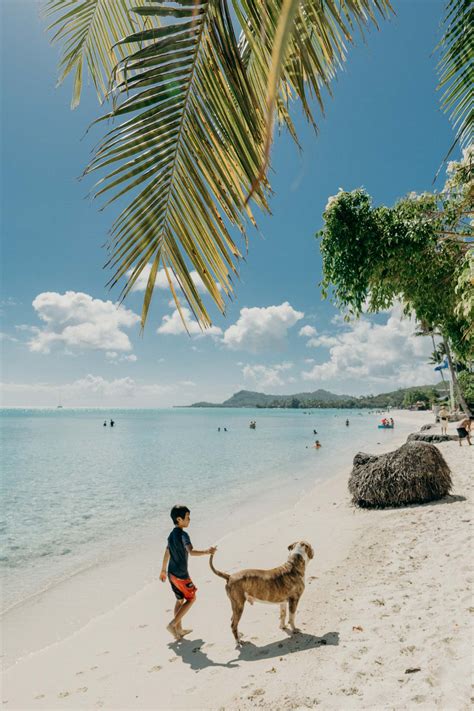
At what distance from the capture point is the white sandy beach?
3.43 meters

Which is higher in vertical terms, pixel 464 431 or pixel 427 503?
pixel 464 431

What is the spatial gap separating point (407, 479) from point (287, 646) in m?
6.62

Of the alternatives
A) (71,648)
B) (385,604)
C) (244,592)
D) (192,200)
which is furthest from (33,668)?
(192,200)

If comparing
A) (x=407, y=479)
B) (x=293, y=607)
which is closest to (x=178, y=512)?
(x=293, y=607)

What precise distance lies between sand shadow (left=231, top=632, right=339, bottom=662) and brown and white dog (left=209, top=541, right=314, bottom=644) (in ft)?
0.43

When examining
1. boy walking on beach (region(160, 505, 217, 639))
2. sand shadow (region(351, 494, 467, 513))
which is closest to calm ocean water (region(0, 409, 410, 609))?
boy walking on beach (region(160, 505, 217, 639))

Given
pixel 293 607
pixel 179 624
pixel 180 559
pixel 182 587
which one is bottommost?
pixel 179 624

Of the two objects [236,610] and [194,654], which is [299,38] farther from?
[194,654]

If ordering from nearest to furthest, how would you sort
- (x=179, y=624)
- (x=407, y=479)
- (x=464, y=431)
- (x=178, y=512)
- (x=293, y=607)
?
(x=293, y=607) → (x=178, y=512) → (x=179, y=624) → (x=407, y=479) → (x=464, y=431)

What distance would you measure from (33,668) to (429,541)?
6162 mm

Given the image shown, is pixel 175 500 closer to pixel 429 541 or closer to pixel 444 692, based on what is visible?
pixel 429 541

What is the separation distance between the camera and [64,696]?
13.7ft

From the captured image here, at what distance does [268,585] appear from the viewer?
4281 mm

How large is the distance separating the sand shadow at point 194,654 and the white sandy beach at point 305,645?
2cm
